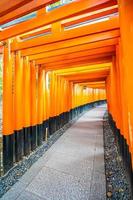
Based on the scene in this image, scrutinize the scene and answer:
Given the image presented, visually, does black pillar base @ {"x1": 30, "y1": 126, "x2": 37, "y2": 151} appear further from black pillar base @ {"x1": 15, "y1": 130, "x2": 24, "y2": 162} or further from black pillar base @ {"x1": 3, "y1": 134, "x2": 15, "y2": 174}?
black pillar base @ {"x1": 3, "y1": 134, "x2": 15, "y2": 174}

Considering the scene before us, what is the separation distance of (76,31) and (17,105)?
2269 mm

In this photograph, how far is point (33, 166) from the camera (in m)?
3.64

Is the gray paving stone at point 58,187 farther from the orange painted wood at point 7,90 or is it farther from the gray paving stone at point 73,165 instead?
the orange painted wood at point 7,90

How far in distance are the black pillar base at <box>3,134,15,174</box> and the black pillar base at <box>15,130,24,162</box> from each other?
23 centimetres

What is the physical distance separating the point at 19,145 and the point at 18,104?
1094 millimetres

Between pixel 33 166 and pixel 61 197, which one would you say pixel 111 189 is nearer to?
pixel 61 197

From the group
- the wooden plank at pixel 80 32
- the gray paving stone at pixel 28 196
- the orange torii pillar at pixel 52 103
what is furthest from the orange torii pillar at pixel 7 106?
the orange torii pillar at pixel 52 103

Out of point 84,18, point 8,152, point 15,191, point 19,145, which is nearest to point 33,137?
point 19,145

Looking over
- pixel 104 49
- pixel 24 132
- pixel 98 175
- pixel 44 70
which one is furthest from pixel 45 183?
pixel 44 70

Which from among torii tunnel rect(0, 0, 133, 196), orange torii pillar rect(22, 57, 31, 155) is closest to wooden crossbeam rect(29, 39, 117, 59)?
torii tunnel rect(0, 0, 133, 196)

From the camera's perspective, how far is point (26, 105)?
432 centimetres

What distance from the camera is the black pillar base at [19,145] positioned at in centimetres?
392

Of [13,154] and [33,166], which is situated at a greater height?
[13,154]

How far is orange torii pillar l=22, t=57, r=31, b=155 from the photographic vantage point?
13.9 ft
